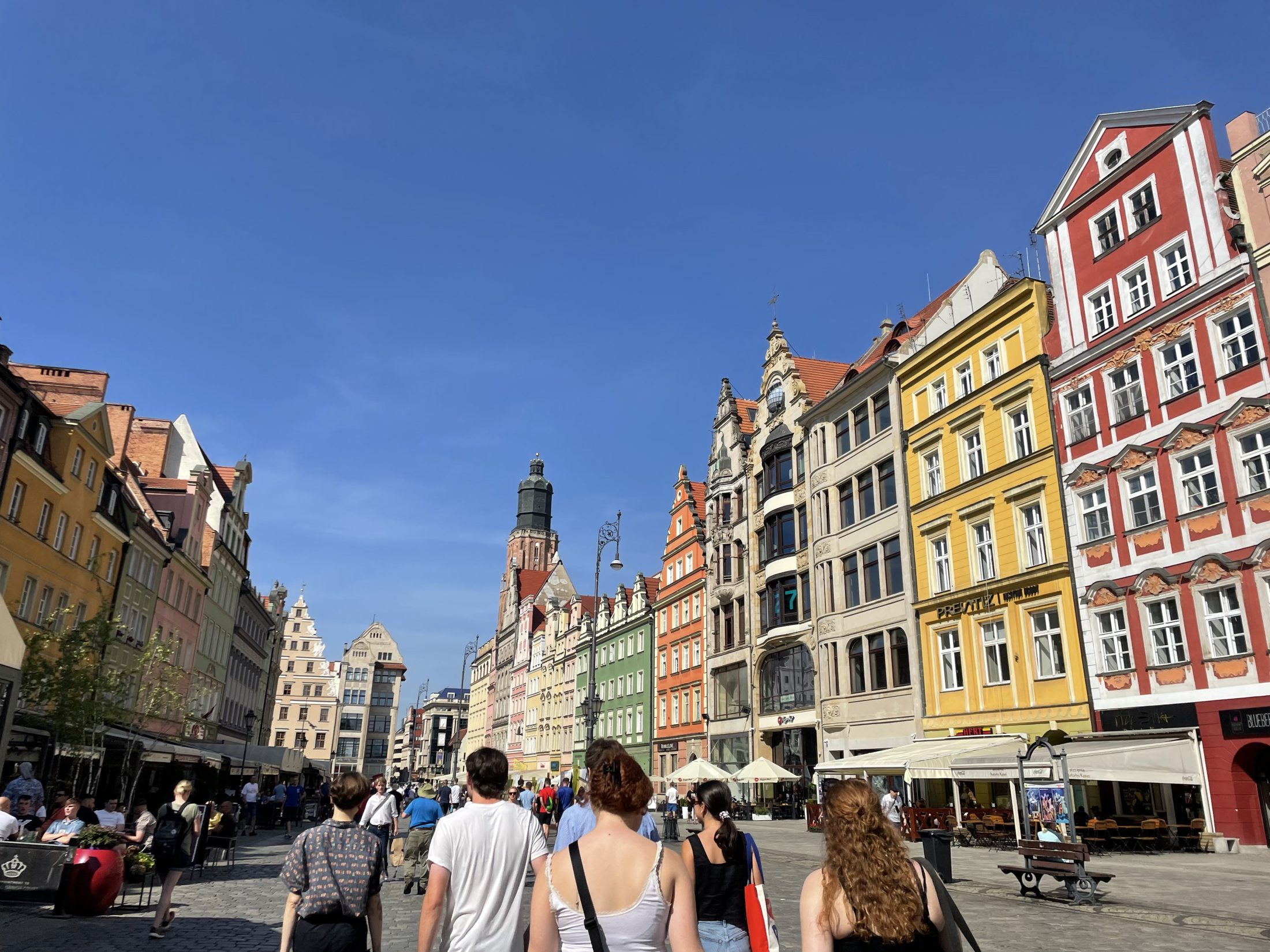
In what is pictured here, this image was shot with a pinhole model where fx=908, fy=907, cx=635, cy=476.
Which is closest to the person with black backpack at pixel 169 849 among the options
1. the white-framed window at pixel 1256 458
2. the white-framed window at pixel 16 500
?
the white-framed window at pixel 16 500

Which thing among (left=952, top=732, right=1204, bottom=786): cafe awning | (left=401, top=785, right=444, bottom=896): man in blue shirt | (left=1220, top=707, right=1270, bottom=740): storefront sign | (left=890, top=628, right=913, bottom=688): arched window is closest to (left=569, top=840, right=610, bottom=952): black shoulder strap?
(left=401, top=785, right=444, bottom=896): man in blue shirt

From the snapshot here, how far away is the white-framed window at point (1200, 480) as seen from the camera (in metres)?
22.3

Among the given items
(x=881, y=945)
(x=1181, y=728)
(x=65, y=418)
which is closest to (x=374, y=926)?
(x=881, y=945)

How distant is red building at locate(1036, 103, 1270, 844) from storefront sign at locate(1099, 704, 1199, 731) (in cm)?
4

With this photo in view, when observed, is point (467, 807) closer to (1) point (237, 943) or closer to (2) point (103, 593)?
(1) point (237, 943)

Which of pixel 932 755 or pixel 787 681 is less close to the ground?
pixel 787 681

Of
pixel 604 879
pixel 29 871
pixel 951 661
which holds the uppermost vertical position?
pixel 951 661

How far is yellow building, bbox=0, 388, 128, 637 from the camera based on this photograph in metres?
25.8

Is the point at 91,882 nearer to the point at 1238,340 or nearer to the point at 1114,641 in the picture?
the point at 1114,641

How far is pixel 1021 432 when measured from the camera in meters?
28.8

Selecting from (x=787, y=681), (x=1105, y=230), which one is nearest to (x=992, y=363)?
(x=1105, y=230)

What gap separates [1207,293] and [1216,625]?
27.2 feet

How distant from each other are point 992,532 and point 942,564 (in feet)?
8.76

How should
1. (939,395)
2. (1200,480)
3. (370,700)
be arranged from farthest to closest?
(370,700), (939,395), (1200,480)
